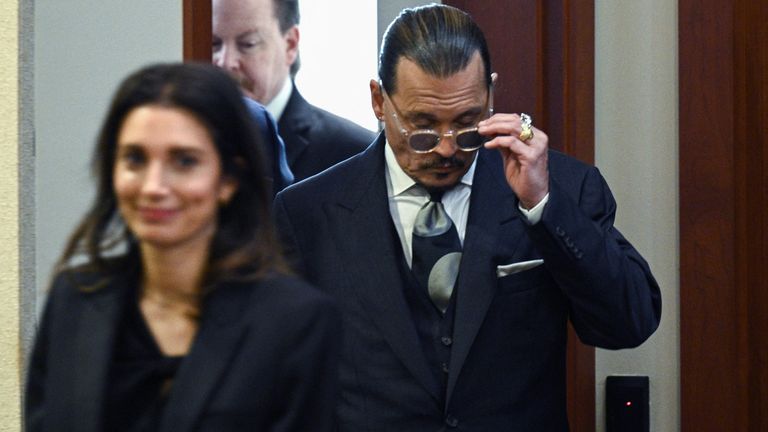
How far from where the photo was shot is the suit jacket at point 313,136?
3.85 metres

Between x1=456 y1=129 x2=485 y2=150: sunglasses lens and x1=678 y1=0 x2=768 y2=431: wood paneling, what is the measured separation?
1.64 m

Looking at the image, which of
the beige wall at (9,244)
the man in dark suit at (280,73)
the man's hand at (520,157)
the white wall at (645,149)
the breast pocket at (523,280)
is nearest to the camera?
the man's hand at (520,157)

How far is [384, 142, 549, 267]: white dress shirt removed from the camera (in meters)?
2.99

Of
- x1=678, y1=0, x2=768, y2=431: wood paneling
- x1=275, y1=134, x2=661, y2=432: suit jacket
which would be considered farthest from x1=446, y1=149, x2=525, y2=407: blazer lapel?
x1=678, y1=0, x2=768, y2=431: wood paneling

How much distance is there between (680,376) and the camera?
4.34 m

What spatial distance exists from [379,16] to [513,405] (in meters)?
1.62

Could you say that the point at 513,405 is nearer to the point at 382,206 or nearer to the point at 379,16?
the point at 382,206

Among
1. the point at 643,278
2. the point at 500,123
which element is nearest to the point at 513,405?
the point at 643,278

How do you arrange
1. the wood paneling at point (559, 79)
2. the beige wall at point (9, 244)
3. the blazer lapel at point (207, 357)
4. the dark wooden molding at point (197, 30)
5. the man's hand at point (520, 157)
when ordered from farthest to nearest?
the wood paneling at point (559, 79)
the dark wooden molding at point (197, 30)
the beige wall at point (9, 244)
the man's hand at point (520, 157)
the blazer lapel at point (207, 357)

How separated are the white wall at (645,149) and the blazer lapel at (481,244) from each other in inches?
55.7

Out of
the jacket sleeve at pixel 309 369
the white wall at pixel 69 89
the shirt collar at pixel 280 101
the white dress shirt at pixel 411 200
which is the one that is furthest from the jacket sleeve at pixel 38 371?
the shirt collar at pixel 280 101

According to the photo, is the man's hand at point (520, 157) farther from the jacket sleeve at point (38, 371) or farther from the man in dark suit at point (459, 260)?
the jacket sleeve at point (38, 371)

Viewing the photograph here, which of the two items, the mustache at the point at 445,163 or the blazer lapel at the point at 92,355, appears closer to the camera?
the blazer lapel at the point at 92,355

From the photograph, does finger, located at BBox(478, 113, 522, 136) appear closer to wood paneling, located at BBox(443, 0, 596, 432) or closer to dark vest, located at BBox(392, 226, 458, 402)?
dark vest, located at BBox(392, 226, 458, 402)
